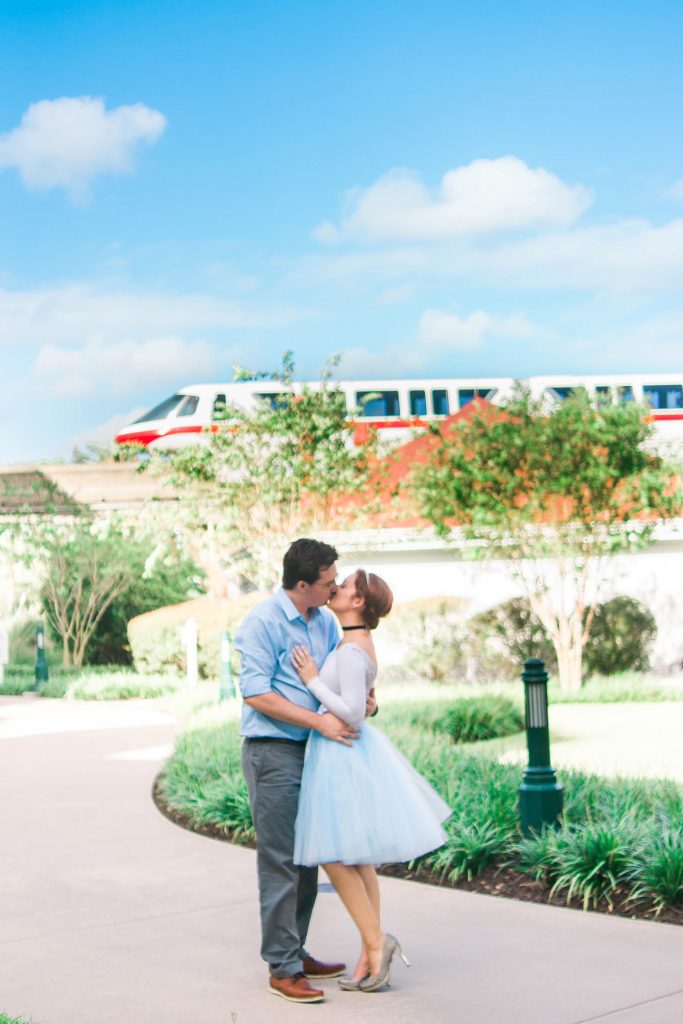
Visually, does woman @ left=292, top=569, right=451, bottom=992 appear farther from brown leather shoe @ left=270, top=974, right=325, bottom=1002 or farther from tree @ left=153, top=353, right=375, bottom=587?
tree @ left=153, top=353, right=375, bottom=587

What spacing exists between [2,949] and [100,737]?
9084 millimetres

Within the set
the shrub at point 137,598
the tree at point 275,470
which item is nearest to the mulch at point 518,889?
the tree at point 275,470

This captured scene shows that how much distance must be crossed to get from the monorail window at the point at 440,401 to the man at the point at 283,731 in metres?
35.3

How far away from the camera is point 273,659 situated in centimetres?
536

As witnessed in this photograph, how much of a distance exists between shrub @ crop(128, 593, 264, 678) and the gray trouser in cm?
1609

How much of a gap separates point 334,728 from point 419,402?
35.3 metres

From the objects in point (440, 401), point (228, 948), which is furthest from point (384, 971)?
point (440, 401)

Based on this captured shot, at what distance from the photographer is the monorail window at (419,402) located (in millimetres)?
39969

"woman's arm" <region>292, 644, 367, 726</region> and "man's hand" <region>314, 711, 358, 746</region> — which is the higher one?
"woman's arm" <region>292, 644, 367, 726</region>

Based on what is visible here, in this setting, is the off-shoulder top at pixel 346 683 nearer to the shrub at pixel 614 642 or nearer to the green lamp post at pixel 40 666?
the shrub at pixel 614 642

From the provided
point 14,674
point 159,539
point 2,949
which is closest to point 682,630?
point 159,539

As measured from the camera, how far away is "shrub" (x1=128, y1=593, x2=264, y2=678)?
21.7m

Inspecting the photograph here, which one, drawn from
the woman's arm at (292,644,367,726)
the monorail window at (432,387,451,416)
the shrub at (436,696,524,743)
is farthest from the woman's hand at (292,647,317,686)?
the monorail window at (432,387,451,416)

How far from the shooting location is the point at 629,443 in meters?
18.8
